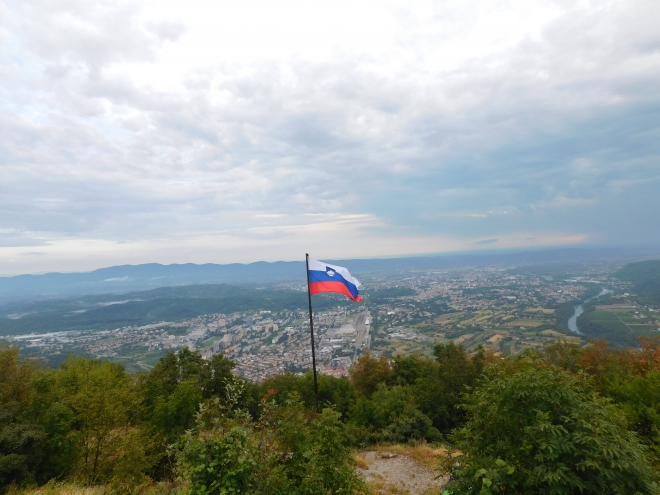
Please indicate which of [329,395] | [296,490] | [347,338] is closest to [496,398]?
[296,490]

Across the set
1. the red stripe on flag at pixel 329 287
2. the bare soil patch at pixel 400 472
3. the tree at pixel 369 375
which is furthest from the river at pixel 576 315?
the red stripe on flag at pixel 329 287

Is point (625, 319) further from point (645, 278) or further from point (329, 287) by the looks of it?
point (329, 287)

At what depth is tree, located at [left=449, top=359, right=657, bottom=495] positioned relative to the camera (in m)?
3.04

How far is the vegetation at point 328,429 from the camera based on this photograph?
3.31m

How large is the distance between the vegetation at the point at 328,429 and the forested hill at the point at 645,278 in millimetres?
56162

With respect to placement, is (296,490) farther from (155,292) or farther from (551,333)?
(155,292)

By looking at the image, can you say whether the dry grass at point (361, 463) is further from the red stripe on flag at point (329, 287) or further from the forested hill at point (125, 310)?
the forested hill at point (125, 310)

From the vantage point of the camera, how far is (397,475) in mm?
9539

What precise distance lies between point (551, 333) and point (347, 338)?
28.7 meters

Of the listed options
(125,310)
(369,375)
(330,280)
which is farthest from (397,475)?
(125,310)

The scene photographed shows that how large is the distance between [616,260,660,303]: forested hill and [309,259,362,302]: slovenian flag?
68053 mm

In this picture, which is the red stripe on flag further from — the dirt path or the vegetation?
the dirt path

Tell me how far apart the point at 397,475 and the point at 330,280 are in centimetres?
672

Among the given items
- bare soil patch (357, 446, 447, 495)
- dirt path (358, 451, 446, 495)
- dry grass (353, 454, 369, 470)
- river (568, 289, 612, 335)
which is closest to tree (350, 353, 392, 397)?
bare soil patch (357, 446, 447, 495)
